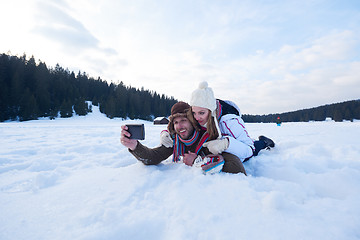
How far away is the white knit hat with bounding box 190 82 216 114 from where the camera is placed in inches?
90.1

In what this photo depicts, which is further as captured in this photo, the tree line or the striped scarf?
the tree line

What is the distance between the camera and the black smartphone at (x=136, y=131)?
6.59 ft

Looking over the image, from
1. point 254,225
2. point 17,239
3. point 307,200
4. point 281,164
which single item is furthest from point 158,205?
point 281,164

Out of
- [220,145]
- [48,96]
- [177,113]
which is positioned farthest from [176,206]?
[48,96]

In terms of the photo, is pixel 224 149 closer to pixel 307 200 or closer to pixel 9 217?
pixel 307 200

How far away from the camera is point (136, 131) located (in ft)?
6.67

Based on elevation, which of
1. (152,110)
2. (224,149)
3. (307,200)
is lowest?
(307,200)

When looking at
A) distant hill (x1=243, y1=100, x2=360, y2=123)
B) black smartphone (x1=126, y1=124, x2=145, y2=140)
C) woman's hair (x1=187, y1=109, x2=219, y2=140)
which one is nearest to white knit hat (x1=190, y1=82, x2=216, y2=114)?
woman's hair (x1=187, y1=109, x2=219, y2=140)

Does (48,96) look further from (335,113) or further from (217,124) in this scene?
(335,113)

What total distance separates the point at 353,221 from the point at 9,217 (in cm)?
226

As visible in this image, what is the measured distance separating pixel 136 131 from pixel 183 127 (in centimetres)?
65

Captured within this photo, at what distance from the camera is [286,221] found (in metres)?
1.04

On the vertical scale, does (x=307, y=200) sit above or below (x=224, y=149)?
below

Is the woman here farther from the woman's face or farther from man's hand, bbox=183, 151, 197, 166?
man's hand, bbox=183, 151, 197, 166
